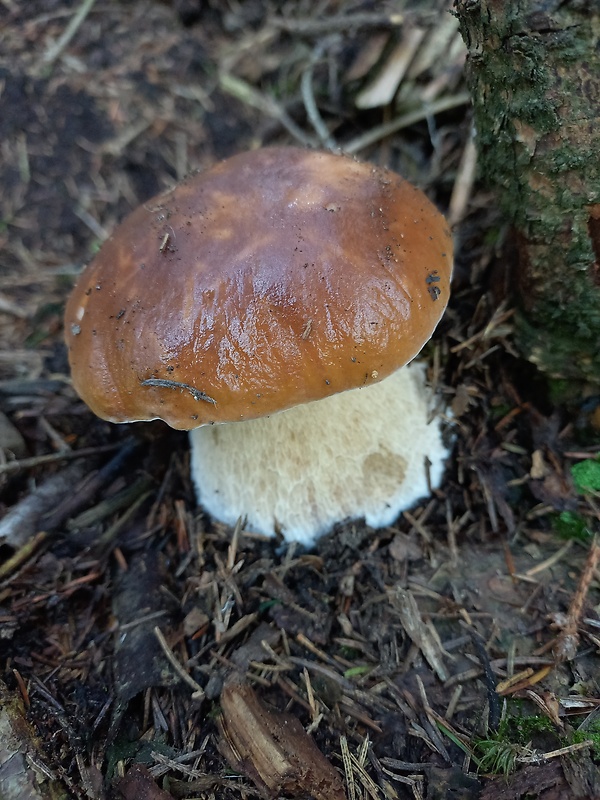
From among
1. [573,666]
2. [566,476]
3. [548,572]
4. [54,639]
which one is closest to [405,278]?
[566,476]

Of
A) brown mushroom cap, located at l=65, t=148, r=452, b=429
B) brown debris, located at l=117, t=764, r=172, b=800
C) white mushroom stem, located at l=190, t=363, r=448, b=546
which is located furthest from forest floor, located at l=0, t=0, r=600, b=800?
brown mushroom cap, located at l=65, t=148, r=452, b=429

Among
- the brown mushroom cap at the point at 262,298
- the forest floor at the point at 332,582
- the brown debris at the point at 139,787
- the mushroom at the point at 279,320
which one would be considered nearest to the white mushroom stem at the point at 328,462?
the mushroom at the point at 279,320

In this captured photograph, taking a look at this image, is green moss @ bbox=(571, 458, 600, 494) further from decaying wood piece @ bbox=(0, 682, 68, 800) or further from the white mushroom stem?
decaying wood piece @ bbox=(0, 682, 68, 800)

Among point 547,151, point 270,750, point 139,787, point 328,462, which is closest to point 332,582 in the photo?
point 328,462

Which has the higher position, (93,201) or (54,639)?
(93,201)

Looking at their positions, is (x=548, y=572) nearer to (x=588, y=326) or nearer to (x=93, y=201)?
(x=588, y=326)

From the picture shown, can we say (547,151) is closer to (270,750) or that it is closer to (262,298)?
(262,298)

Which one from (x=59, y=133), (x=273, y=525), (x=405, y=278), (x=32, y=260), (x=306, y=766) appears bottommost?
(x=306, y=766)
